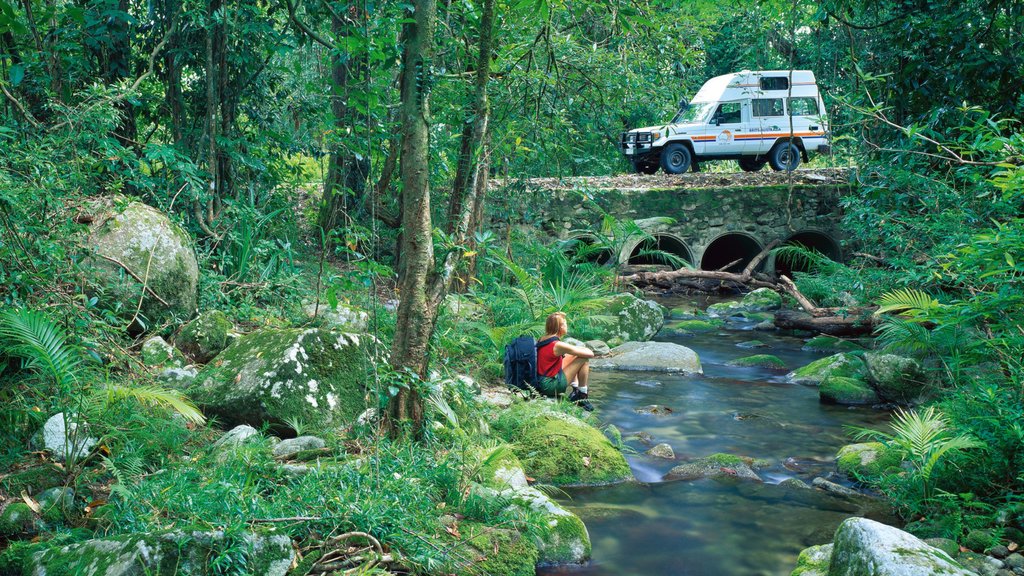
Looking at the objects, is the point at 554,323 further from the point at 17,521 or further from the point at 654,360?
the point at 17,521

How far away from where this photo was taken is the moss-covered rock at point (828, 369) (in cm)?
855

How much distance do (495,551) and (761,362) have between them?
6.91 m

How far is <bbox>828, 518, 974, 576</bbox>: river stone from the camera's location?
138 inches

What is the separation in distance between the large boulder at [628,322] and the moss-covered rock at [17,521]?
303 inches

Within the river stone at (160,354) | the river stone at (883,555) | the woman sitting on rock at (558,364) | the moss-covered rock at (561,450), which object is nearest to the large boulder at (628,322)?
the woman sitting on rock at (558,364)

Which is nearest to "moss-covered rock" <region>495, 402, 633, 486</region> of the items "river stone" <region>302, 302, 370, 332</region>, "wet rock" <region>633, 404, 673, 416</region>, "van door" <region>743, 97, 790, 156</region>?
"wet rock" <region>633, 404, 673, 416</region>

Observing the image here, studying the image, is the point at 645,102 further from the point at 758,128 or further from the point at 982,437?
the point at 758,128

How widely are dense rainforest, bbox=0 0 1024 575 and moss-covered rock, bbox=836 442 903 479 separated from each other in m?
0.03

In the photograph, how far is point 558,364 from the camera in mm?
7191

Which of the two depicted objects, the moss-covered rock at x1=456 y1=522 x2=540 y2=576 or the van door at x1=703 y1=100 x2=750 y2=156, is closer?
the moss-covered rock at x1=456 y1=522 x2=540 y2=576

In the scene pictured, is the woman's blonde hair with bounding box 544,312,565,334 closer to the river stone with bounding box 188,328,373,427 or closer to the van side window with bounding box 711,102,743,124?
the river stone with bounding box 188,328,373,427

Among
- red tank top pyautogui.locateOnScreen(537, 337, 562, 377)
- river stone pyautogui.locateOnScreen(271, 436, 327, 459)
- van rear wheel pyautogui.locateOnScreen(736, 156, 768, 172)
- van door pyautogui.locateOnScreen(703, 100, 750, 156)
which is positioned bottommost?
red tank top pyautogui.locateOnScreen(537, 337, 562, 377)

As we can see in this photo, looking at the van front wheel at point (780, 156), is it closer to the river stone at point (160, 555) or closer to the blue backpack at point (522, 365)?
the blue backpack at point (522, 365)

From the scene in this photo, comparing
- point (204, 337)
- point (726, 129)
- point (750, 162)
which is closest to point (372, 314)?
point (204, 337)
